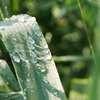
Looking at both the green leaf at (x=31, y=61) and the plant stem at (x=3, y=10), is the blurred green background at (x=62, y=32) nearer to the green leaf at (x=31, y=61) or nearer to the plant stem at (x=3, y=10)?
the plant stem at (x=3, y=10)

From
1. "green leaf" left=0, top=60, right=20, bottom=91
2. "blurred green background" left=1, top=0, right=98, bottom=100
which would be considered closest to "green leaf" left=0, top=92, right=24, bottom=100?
"green leaf" left=0, top=60, right=20, bottom=91

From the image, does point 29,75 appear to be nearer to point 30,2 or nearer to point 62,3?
point 62,3

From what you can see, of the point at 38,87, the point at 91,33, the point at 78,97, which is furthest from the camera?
the point at 91,33

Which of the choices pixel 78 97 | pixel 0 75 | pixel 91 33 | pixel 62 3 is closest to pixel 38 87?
pixel 0 75

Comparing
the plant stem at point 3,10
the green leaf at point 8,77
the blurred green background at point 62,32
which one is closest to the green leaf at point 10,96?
the green leaf at point 8,77

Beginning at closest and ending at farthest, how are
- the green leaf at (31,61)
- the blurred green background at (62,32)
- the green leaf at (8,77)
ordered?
the green leaf at (31,61)
the green leaf at (8,77)
the blurred green background at (62,32)

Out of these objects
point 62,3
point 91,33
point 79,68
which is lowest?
point 79,68

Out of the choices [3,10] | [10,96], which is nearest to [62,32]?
[3,10]

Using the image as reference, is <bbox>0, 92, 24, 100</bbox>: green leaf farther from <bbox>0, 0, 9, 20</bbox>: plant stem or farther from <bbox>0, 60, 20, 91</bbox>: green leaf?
<bbox>0, 0, 9, 20</bbox>: plant stem
